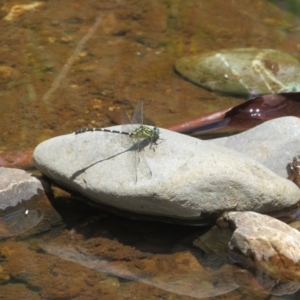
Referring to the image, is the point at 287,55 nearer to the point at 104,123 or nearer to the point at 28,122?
the point at 104,123

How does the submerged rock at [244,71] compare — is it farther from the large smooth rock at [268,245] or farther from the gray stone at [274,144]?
the large smooth rock at [268,245]

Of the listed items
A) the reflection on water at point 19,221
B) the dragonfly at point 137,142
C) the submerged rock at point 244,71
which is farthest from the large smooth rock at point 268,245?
the submerged rock at point 244,71

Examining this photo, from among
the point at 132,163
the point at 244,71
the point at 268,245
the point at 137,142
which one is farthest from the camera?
the point at 244,71

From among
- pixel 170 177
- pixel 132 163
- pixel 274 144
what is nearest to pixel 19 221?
pixel 132 163

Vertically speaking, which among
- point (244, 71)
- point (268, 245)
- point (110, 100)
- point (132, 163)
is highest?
point (132, 163)

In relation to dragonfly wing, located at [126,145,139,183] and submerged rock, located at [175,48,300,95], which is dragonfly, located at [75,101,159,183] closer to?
dragonfly wing, located at [126,145,139,183]

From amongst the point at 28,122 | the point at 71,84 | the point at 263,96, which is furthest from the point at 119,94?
the point at 263,96

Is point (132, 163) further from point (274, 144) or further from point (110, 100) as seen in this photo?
point (110, 100)
